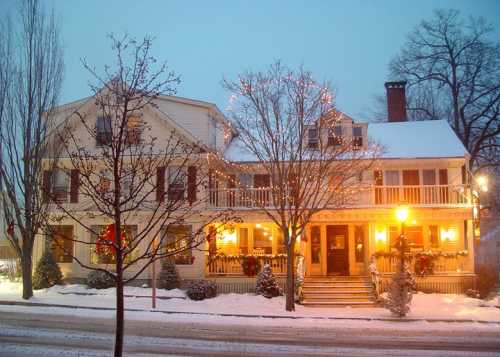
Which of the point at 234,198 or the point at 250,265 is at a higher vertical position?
the point at 234,198

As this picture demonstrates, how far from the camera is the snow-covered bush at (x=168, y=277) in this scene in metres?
23.4

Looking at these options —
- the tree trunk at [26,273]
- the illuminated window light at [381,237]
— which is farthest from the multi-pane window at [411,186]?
the tree trunk at [26,273]

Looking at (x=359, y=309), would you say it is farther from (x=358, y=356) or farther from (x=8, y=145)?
(x=8, y=145)

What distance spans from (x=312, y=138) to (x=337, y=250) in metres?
7.56

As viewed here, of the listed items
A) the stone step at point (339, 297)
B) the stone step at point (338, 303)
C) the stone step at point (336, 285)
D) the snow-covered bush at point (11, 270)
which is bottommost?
the stone step at point (338, 303)

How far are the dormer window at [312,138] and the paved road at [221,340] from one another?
6.72m

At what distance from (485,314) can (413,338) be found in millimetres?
5688

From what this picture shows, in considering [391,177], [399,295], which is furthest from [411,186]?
[399,295]

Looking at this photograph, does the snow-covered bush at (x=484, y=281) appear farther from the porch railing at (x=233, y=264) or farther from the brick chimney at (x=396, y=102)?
the brick chimney at (x=396, y=102)

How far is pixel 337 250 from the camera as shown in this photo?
26250 millimetres

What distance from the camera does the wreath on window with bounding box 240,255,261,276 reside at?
78.7 feet

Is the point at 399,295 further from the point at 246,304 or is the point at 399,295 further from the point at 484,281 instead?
the point at 484,281

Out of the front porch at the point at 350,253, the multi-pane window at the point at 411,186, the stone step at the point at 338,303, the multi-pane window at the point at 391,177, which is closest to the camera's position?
the stone step at the point at 338,303

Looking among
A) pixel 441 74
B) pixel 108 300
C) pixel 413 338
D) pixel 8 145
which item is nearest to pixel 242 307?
pixel 108 300
